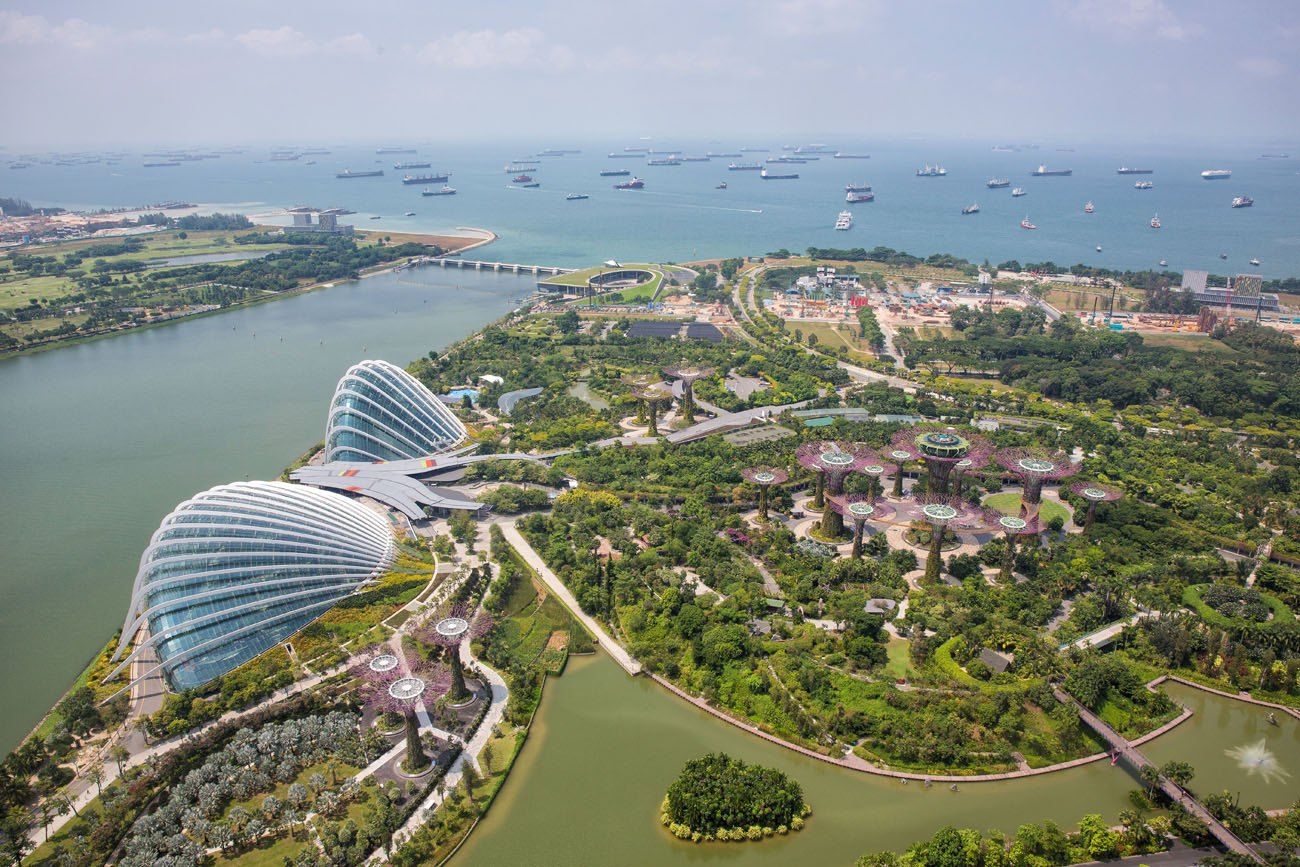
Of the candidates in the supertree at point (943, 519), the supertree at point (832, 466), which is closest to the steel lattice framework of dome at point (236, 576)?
the supertree at point (832, 466)

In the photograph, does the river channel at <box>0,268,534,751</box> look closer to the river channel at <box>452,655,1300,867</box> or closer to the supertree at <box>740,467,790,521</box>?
the river channel at <box>452,655,1300,867</box>

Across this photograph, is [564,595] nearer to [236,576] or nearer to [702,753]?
[702,753]

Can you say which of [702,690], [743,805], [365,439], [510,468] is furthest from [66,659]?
[743,805]

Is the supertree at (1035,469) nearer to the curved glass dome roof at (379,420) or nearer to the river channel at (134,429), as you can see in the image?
the curved glass dome roof at (379,420)

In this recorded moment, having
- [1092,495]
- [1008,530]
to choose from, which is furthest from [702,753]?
[1092,495]

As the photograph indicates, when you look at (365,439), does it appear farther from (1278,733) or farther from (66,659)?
(1278,733)

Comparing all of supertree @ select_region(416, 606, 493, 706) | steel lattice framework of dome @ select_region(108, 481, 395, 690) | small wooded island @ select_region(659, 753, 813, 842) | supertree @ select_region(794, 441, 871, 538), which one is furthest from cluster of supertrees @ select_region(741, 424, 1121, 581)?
steel lattice framework of dome @ select_region(108, 481, 395, 690)
